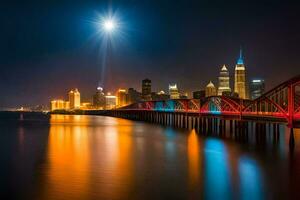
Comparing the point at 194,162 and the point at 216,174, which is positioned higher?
the point at 194,162

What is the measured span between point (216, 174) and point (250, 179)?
12.0ft

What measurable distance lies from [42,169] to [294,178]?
24081mm

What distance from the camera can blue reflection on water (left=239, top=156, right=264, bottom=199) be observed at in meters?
27.0

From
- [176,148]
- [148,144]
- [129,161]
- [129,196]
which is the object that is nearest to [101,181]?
[129,196]

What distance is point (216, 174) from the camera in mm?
34438

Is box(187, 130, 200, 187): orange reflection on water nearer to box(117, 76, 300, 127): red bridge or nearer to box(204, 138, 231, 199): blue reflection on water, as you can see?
box(204, 138, 231, 199): blue reflection on water

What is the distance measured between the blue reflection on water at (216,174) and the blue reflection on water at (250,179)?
1.21 m

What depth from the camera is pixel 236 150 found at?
4931 centimetres

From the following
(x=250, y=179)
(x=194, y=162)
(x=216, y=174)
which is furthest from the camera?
(x=194, y=162)

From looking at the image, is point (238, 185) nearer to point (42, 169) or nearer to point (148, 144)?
point (42, 169)

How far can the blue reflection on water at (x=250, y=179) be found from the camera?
88.5 ft

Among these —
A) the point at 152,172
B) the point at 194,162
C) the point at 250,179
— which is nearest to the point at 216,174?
the point at 250,179

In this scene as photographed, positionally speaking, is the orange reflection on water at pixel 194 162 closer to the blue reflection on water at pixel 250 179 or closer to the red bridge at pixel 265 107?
the blue reflection on water at pixel 250 179

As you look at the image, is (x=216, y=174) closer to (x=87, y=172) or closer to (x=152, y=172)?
(x=152, y=172)
